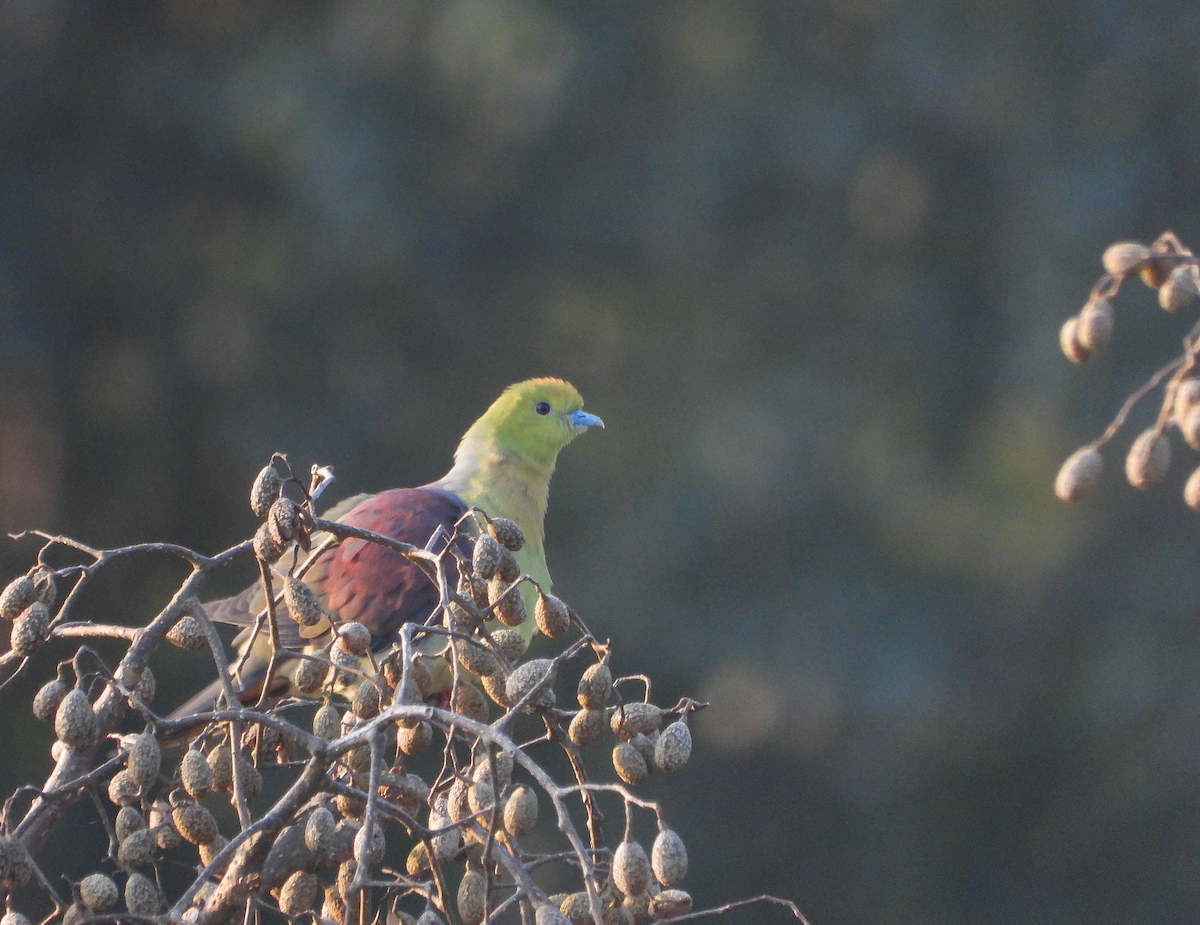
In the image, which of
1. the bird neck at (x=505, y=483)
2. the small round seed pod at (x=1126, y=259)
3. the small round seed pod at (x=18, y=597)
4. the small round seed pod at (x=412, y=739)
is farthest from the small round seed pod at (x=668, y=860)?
the bird neck at (x=505, y=483)

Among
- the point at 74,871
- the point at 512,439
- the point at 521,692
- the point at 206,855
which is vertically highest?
the point at 512,439

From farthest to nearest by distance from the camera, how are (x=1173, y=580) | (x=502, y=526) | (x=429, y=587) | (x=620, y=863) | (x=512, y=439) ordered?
(x=1173, y=580), (x=512, y=439), (x=429, y=587), (x=502, y=526), (x=620, y=863)

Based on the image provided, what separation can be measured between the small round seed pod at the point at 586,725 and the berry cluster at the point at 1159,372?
0.63 m

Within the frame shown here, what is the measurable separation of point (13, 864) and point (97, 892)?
146 mm

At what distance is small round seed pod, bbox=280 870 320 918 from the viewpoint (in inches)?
55.5

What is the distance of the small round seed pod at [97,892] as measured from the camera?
4.66 ft

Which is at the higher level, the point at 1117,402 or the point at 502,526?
the point at 1117,402

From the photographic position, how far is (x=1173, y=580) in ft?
23.5

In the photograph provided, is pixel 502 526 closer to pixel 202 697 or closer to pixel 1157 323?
pixel 202 697

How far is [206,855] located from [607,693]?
46cm

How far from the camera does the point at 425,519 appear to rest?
11.3 feet

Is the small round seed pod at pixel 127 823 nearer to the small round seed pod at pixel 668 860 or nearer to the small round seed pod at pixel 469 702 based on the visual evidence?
the small round seed pod at pixel 469 702

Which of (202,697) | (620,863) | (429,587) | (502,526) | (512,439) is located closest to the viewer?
(620,863)

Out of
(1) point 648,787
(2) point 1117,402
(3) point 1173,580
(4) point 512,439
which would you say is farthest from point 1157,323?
(4) point 512,439
